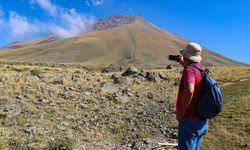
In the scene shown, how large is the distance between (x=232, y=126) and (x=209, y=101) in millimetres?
10054

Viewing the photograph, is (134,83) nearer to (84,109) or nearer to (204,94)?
(84,109)

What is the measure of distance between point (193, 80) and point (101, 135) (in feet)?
31.9

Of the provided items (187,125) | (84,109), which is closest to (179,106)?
(187,125)

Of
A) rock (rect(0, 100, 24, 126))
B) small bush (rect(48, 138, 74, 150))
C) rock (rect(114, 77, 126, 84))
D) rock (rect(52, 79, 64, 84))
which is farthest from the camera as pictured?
rock (rect(114, 77, 126, 84))

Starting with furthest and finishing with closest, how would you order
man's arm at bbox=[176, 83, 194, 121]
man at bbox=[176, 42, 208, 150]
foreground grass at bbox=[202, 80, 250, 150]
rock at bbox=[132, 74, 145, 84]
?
rock at bbox=[132, 74, 145, 84] → foreground grass at bbox=[202, 80, 250, 150] → man at bbox=[176, 42, 208, 150] → man's arm at bbox=[176, 83, 194, 121]

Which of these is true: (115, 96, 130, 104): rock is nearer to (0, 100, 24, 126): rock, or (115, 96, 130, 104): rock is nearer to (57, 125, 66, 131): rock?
(0, 100, 24, 126): rock

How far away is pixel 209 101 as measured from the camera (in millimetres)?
7055

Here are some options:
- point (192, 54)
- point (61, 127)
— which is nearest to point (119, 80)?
point (61, 127)

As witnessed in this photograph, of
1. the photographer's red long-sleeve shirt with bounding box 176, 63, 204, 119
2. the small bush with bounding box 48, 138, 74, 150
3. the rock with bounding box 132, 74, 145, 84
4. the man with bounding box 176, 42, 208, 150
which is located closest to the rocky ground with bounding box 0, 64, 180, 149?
the small bush with bounding box 48, 138, 74, 150

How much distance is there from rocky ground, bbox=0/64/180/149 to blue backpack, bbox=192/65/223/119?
6.74m

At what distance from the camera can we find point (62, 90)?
74.6 ft

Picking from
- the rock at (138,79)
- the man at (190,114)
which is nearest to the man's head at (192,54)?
the man at (190,114)

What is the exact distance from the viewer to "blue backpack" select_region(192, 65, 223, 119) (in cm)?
704

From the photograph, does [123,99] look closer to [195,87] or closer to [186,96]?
[195,87]
